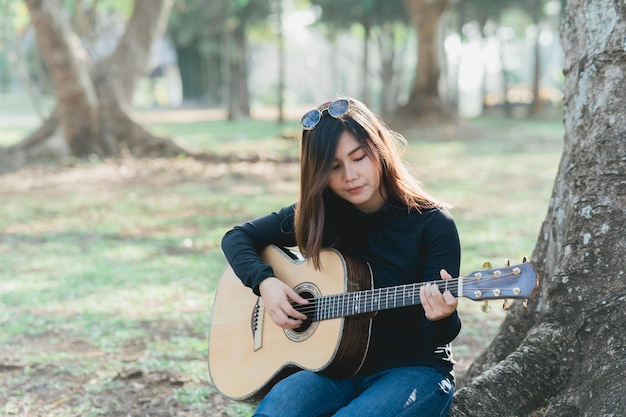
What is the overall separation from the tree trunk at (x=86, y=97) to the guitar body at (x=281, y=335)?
11029 millimetres

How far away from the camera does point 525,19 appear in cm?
3550

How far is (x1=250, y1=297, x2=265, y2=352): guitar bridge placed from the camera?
3.04 m

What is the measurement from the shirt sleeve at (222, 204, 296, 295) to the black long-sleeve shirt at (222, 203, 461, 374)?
175 mm

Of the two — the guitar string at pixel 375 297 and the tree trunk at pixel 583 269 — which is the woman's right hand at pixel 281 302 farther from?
the tree trunk at pixel 583 269

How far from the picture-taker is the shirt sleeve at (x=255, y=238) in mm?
3162

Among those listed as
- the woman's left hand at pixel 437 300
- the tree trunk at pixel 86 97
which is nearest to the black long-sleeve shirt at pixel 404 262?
the woman's left hand at pixel 437 300

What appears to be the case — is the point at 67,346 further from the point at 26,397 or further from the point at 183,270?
the point at 183,270

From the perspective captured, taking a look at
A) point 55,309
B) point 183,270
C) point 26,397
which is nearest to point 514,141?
point 183,270

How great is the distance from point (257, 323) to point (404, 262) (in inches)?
26.7

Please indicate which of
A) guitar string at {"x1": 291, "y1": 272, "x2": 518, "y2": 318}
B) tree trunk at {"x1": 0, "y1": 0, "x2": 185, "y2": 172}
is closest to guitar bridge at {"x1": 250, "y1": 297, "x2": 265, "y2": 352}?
guitar string at {"x1": 291, "y1": 272, "x2": 518, "y2": 318}

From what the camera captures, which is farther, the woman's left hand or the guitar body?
the guitar body

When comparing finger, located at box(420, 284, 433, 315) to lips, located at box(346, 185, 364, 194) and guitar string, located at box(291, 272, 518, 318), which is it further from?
lips, located at box(346, 185, 364, 194)

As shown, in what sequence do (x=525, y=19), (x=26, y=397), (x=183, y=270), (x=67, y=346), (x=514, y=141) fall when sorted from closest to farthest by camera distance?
(x=26, y=397)
(x=67, y=346)
(x=183, y=270)
(x=514, y=141)
(x=525, y=19)

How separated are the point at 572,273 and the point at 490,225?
5920 mm
